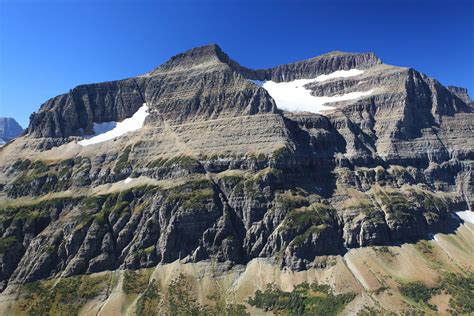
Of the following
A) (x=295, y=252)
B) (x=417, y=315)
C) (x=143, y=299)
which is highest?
(x=295, y=252)

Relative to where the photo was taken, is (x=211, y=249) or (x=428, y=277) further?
(x=211, y=249)

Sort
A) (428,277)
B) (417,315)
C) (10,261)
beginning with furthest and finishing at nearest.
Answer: (10,261) < (428,277) < (417,315)

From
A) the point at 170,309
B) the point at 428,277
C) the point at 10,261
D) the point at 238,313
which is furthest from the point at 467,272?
the point at 10,261

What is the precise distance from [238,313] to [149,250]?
194 ft

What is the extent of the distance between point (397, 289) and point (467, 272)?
42580mm

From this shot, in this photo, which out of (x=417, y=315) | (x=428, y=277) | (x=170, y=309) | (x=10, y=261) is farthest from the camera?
(x=10, y=261)

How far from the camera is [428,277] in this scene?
595 ft

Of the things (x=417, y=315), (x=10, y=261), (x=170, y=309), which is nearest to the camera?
(x=417, y=315)

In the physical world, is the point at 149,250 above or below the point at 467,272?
above

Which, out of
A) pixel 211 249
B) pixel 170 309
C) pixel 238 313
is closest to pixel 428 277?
pixel 238 313

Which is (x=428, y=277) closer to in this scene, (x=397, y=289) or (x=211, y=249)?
(x=397, y=289)

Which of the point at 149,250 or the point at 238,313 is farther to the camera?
the point at 149,250

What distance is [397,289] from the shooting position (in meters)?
172

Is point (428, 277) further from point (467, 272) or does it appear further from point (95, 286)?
point (95, 286)
